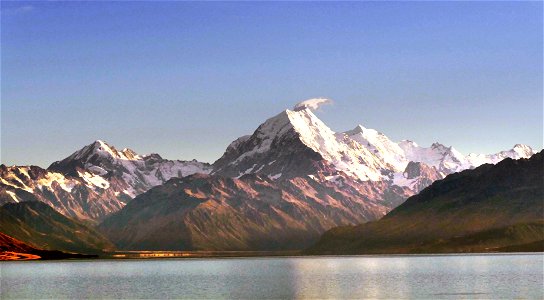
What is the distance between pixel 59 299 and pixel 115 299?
37.3 feet

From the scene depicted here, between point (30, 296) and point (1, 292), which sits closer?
point (30, 296)

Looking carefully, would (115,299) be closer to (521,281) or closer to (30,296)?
(30,296)

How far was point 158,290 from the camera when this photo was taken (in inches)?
7643

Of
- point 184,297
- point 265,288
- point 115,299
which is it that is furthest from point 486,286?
point 115,299

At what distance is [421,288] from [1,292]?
3477 inches

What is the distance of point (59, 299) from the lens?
168375 mm

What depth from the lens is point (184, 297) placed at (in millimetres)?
166750

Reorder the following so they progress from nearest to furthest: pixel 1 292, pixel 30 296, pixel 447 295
→ pixel 447 295 → pixel 30 296 → pixel 1 292

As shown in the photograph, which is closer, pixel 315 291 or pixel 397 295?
pixel 397 295

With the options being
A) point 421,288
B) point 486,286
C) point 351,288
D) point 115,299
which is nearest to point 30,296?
point 115,299

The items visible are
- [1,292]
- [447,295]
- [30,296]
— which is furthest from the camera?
[1,292]

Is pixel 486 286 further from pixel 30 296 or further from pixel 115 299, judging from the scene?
pixel 30 296

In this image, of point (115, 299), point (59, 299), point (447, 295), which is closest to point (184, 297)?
point (115, 299)

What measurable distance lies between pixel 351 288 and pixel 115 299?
164ft
